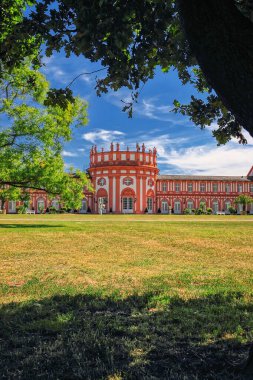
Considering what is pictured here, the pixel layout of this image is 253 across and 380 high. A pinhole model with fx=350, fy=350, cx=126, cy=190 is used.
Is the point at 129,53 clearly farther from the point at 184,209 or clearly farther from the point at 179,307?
the point at 184,209

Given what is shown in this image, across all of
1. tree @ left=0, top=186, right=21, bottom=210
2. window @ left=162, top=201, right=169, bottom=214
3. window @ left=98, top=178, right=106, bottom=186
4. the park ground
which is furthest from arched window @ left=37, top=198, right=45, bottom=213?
the park ground

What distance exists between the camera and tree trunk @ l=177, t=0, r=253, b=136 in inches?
89.6

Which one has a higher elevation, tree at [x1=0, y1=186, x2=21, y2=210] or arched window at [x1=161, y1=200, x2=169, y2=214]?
tree at [x1=0, y1=186, x2=21, y2=210]

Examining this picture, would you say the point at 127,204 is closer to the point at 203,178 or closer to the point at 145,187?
the point at 145,187

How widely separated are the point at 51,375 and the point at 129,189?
6101 centimetres

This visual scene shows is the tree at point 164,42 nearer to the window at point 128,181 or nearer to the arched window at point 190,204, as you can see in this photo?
the window at point 128,181

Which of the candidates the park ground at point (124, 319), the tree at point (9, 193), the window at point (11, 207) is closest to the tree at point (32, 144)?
the tree at point (9, 193)

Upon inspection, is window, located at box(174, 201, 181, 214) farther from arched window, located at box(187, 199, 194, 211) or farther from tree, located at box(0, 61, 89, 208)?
tree, located at box(0, 61, 89, 208)

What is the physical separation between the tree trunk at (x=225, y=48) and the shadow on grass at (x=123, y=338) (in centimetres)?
194

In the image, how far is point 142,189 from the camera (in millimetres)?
64250

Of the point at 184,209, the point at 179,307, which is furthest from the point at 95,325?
the point at 184,209

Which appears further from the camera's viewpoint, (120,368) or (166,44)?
(166,44)

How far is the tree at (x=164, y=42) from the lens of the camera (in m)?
2.32

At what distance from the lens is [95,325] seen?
12.4 ft
